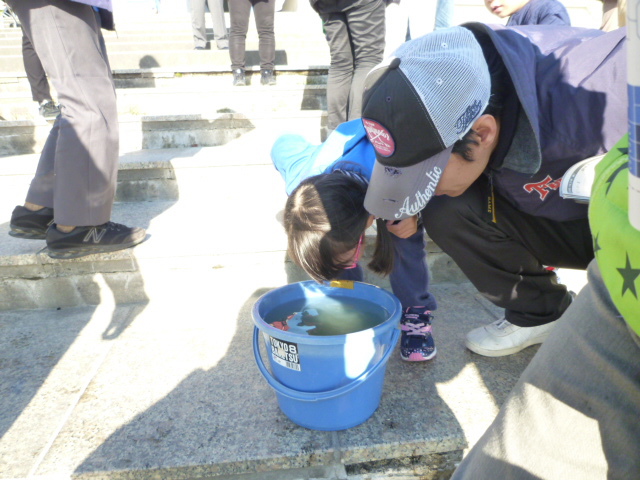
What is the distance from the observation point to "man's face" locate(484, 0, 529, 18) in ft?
7.17

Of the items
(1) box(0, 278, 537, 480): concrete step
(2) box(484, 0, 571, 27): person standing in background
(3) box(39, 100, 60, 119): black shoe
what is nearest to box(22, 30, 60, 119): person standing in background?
(3) box(39, 100, 60, 119): black shoe

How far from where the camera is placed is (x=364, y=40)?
250 cm

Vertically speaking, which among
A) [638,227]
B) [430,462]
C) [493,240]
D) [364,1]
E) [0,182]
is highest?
[364,1]

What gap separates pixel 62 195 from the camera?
1.66 m

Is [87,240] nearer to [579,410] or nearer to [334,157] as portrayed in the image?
[334,157]

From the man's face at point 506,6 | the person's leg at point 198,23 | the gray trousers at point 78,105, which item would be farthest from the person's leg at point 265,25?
the gray trousers at point 78,105

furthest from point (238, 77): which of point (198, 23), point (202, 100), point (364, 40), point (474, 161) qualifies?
Result: point (474, 161)

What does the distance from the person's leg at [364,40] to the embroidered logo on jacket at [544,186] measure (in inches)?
58.2

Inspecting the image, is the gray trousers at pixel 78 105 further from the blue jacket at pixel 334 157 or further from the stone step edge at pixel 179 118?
the stone step edge at pixel 179 118

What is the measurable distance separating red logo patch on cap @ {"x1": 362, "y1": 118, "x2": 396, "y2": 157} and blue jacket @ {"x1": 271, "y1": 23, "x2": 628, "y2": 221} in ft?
0.80

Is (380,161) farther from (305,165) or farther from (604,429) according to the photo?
(305,165)

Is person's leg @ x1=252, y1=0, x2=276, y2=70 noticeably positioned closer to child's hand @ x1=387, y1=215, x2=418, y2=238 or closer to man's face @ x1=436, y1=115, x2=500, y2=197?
child's hand @ x1=387, y1=215, x2=418, y2=238

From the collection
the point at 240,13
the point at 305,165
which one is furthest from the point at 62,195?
the point at 240,13

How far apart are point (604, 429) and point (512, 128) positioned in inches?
22.5
